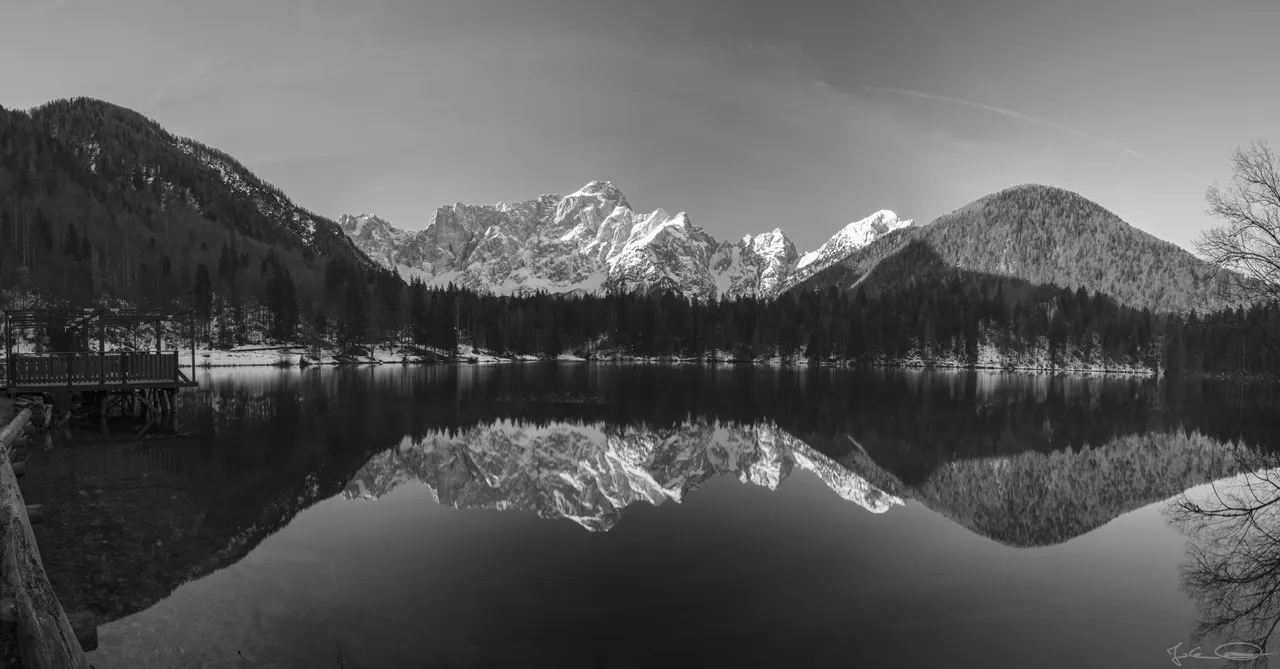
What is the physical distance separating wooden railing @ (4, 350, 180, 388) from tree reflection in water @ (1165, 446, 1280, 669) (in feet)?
161

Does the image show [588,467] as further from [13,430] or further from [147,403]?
[147,403]

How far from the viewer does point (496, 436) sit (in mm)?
38656

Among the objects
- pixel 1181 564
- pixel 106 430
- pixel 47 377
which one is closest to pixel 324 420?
pixel 106 430

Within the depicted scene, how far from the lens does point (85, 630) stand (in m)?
11.0

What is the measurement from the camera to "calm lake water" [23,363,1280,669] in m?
12.6

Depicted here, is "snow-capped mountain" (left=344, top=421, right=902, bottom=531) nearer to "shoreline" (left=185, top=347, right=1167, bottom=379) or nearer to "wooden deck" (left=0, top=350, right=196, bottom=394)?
"wooden deck" (left=0, top=350, right=196, bottom=394)

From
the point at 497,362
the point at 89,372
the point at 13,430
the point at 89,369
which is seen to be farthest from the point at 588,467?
the point at 497,362

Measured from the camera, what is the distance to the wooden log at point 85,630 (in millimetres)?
10961

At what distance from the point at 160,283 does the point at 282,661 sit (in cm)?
19614

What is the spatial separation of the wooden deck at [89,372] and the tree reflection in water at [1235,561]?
1866 inches

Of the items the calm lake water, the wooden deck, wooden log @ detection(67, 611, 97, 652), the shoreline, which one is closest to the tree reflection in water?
the calm lake water
